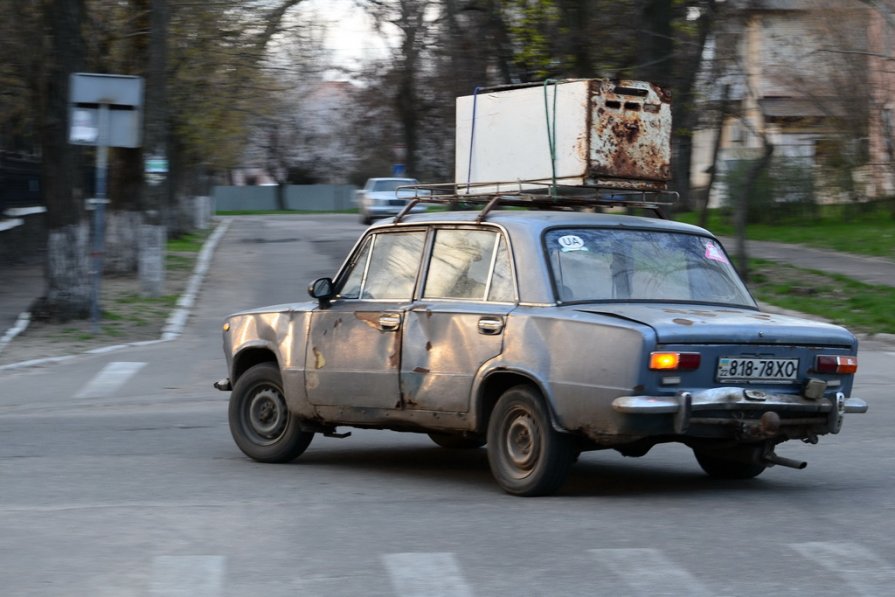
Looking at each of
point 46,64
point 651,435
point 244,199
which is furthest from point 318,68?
point 244,199

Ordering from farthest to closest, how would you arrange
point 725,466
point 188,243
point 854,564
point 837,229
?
1. point 188,243
2. point 837,229
3. point 725,466
4. point 854,564

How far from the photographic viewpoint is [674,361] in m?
6.89

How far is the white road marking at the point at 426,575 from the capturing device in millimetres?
5508

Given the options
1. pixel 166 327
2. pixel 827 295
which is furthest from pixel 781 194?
pixel 166 327

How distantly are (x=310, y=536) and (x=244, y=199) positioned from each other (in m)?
82.0

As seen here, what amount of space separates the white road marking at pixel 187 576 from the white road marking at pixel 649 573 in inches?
65.5

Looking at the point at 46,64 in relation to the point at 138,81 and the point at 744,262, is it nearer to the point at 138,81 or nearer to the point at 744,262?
the point at 138,81

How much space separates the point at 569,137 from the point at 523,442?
217cm

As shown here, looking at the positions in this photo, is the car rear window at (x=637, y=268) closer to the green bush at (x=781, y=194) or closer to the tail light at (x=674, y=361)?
the tail light at (x=674, y=361)

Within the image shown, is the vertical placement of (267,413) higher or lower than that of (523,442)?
lower

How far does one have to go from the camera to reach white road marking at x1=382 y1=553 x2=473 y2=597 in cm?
551

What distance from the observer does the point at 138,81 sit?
18234 mm

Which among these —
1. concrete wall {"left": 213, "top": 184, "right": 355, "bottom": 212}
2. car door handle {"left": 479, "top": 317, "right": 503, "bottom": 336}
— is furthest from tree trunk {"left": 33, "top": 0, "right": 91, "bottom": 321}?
concrete wall {"left": 213, "top": 184, "right": 355, "bottom": 212}

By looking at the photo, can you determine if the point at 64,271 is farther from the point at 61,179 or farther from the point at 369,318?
the point at 369,318
